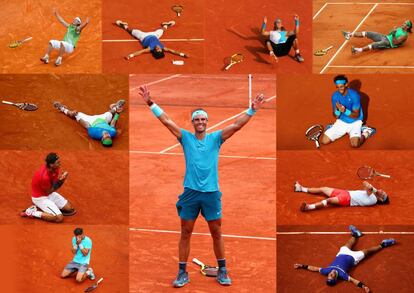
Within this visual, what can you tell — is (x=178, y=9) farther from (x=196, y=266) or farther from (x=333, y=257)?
(x=333, y=257)

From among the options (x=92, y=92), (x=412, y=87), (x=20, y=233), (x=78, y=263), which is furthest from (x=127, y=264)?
(x=412, y=87)

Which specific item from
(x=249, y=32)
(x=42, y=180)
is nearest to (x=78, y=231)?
(x=42, y=180)

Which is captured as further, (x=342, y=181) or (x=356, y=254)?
(x=342, y=181)

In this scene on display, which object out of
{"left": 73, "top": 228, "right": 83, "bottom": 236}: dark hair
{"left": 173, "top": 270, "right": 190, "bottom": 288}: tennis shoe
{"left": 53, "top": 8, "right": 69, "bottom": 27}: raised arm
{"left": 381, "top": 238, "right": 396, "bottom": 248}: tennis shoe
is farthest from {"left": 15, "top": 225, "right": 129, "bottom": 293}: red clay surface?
{"left": 381, "top": 238, "right": 396, "bottom": 248}: tennis shoe

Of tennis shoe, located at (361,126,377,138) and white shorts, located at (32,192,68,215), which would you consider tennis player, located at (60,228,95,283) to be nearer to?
white shorts, located at (32,192,68,215)

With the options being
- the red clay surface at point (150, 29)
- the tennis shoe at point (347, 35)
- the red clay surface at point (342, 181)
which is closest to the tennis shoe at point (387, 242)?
the red clay surface at point (342, 181)

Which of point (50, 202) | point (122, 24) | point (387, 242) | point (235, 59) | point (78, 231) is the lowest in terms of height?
point (387, 242)
